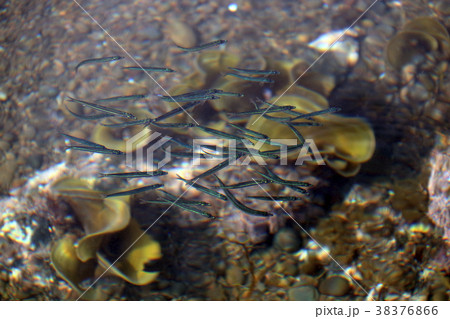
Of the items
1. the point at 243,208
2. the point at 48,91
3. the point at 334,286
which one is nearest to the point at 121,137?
the point at 48,91

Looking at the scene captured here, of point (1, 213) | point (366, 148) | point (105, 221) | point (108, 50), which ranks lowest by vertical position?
point (1, 213)

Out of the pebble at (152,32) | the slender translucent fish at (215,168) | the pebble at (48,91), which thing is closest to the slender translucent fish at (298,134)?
the slender translucent fish at (215,168)

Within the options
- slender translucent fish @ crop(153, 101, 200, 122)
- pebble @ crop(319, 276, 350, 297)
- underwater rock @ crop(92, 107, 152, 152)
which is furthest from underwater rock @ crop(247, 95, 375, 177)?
underwater rock @ crop(92, 107, 152, 152)

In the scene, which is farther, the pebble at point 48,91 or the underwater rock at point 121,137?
the pebble at point 48,91

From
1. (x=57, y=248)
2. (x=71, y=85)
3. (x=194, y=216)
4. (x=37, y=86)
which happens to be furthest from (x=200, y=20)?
(x=57, y=248)

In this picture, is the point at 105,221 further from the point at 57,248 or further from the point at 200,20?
the point at 200,20

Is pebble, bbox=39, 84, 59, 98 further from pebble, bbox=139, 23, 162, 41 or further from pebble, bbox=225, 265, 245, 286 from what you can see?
pebble, bbox=225, 265, 245, 286

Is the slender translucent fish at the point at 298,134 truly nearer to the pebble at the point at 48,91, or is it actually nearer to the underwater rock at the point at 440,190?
the underwater rock at the point at 440,190
